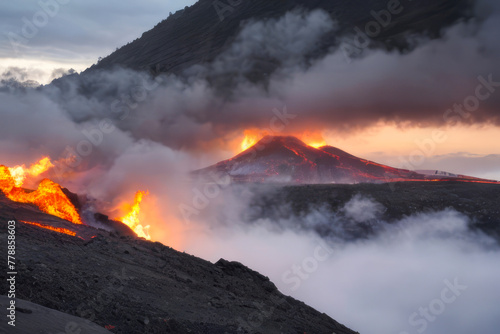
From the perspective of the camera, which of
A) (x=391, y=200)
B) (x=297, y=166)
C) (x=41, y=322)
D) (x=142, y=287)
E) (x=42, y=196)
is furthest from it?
(x=297, y=166)

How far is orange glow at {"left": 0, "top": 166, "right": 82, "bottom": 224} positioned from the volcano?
65495mm

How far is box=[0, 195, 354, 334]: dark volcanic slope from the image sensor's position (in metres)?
14.5

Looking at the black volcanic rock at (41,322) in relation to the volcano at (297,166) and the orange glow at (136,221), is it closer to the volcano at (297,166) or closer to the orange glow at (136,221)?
the orange glow at (136,221)

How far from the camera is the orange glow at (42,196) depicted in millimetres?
24484

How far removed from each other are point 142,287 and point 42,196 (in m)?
11.0

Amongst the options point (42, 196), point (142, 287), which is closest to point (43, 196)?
point (42, 196)

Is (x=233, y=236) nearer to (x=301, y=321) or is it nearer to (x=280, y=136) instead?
(x=301, y=321)

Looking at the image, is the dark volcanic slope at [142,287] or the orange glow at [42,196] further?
the orange glow at [42,196]

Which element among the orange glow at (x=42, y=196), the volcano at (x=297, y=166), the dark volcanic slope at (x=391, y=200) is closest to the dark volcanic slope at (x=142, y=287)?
the orange glow at (x=42, y=196)

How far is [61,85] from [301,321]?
9742 cm

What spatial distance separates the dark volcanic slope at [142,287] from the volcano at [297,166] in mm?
69129
